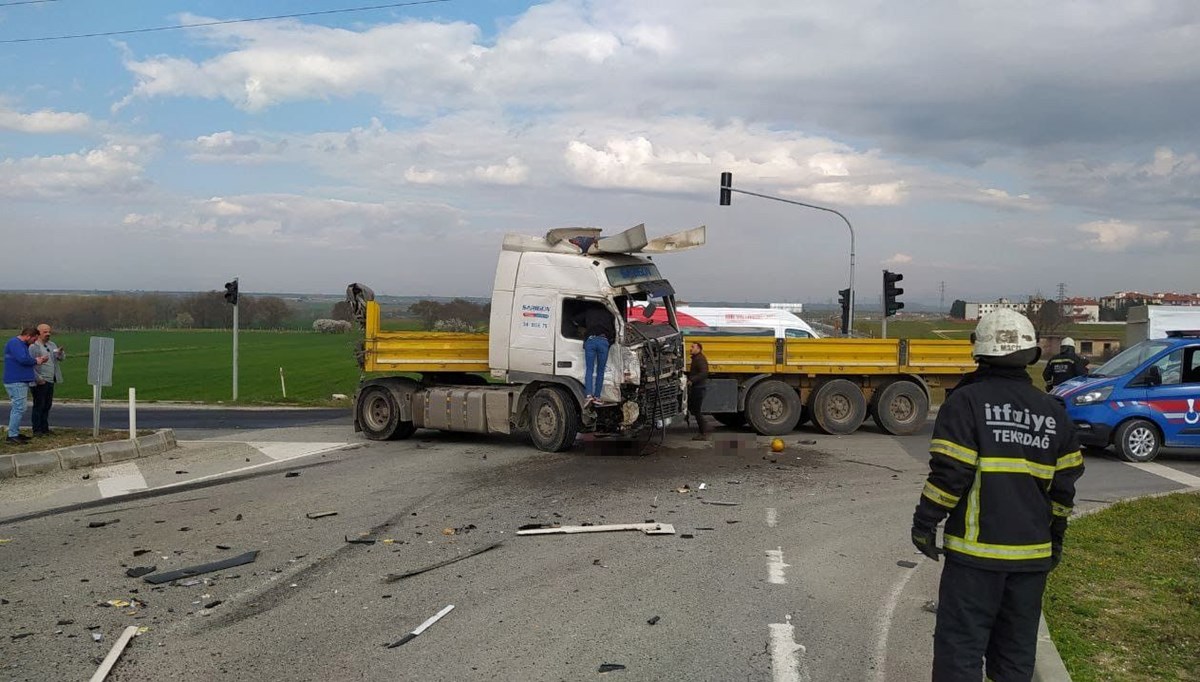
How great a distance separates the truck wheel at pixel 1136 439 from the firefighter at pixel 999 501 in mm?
10717

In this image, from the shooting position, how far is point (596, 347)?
12.9m

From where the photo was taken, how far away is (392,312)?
1642 centimetres

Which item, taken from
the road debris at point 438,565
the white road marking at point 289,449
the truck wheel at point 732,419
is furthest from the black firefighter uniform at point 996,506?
the truck wheel at point 732,419

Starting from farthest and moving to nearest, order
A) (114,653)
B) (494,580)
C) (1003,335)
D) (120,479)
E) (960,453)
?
(120,479) → (494,580) → (114,653) → (1003,335) → (960,453)

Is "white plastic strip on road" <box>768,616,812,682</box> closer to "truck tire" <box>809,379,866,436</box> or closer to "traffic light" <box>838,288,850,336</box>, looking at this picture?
"truck tire" <box>809,379,866,436</box>

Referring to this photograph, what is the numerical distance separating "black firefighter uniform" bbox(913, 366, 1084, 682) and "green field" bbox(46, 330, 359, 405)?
13006 mm

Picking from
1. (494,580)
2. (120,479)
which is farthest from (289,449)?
(494,580)

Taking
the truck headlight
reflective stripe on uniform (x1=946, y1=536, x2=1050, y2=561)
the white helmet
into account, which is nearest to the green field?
the truck headlight

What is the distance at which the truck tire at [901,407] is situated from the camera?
16.0 metres

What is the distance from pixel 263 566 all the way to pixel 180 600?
36.4 inches

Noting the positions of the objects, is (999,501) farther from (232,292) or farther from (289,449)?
(232,292)

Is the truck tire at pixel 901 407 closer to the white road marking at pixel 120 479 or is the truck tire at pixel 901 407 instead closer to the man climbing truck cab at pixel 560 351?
the man climbing truck cab at pixel 560 351

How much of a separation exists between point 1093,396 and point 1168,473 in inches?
58.1

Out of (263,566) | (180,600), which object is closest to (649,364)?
(263,566)
